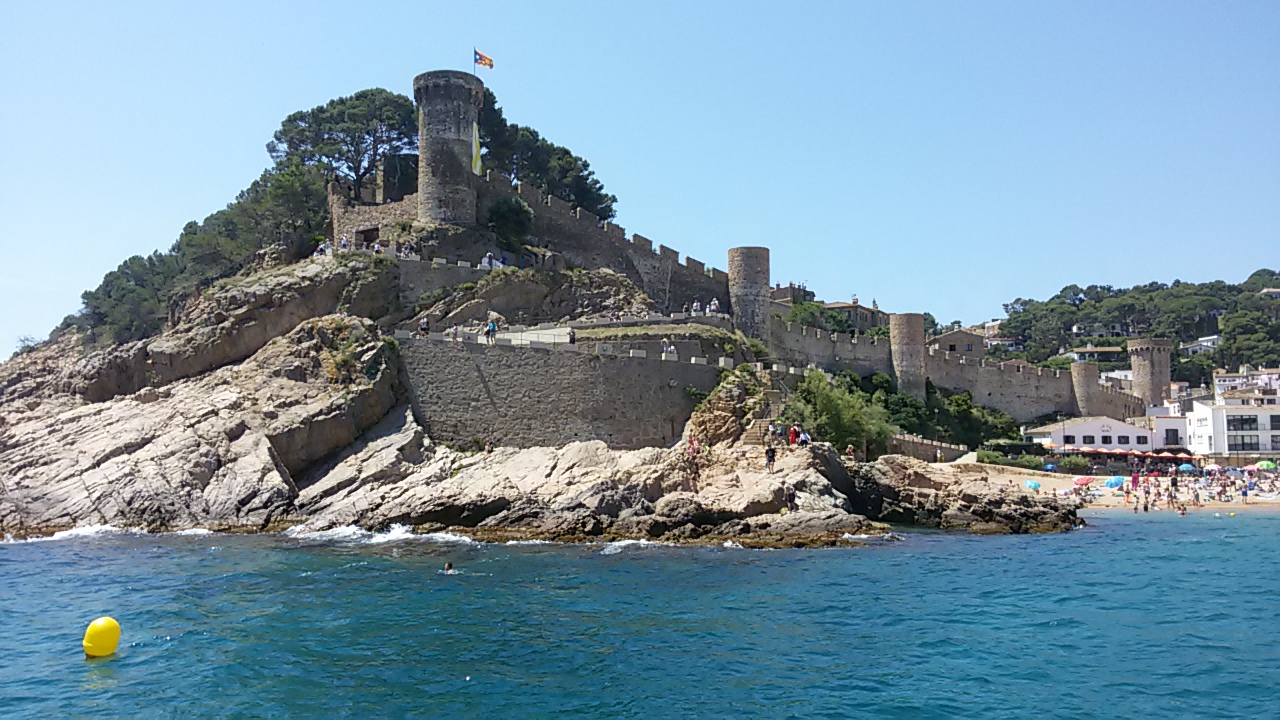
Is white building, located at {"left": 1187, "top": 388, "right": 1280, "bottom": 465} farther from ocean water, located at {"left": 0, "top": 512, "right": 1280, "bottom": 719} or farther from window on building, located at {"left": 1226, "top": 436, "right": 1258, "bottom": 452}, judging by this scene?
ocean water, located at {"left": 0, "top": 512, "right": 1280, "bottom": 719}

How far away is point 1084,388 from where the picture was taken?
4878 cm

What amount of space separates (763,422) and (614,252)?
14.9m

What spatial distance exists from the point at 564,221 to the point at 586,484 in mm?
16871

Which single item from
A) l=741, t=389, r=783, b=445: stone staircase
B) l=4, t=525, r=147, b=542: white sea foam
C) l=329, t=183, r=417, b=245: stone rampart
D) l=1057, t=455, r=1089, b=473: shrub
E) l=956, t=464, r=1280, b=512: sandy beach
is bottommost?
l=956, t=464, r=1280, b=512: sandy beach

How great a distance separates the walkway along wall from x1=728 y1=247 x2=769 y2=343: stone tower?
987 centimetres

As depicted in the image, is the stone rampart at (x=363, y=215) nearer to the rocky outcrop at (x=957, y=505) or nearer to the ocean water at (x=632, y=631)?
the ocean water at (x=632, y=631)

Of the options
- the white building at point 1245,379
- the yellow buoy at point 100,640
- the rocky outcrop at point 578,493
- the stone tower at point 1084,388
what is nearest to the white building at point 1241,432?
the stone tower at point 1084,388

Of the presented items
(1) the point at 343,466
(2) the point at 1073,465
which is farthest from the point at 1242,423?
(1) the point at 343,466

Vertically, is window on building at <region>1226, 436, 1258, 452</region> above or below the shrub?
above

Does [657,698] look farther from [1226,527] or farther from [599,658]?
[1226,527]

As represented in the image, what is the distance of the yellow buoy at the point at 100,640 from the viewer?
49.0 ft

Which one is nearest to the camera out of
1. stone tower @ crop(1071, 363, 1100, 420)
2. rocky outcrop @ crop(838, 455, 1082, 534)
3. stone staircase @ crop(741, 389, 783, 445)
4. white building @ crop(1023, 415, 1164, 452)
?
stone staircase @ crop(741, 389, 783, 445)

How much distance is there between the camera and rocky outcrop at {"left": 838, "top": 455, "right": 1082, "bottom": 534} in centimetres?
2858

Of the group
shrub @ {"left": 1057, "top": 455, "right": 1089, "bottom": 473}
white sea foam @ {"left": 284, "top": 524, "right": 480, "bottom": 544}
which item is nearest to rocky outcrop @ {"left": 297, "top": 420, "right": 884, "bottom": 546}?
white sea foam @ {"left": 284, "top": 524, "right": 480, "bottom": 544}
